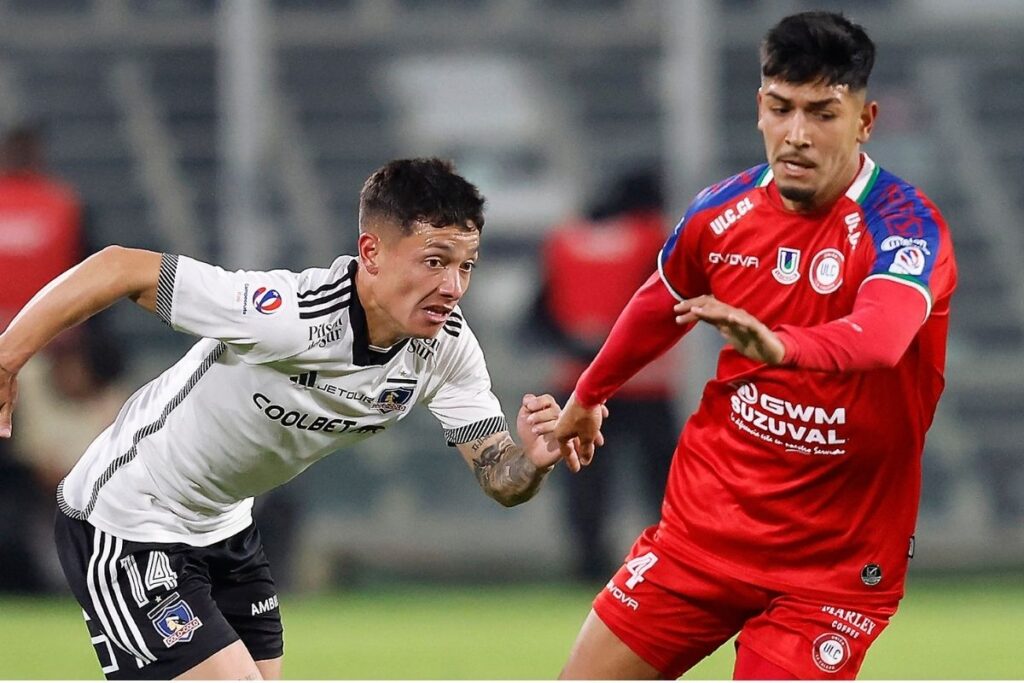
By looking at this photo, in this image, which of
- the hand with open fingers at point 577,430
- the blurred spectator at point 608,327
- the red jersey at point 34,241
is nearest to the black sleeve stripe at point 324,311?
the hand with open fingers at point 577,430

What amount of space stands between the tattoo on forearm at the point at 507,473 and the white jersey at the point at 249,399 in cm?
8

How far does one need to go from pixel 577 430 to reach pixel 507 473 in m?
0.21

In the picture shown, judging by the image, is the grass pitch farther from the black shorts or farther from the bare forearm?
the bare forearm

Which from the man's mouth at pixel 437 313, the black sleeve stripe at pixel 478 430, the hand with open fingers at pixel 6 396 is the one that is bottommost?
the black sleeve stripe at pixel 478 430

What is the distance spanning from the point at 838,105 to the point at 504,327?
646cm

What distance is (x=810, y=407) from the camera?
13.6 feet

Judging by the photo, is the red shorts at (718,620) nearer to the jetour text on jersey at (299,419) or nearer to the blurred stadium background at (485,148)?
the jetour text on jersey at (299,419)

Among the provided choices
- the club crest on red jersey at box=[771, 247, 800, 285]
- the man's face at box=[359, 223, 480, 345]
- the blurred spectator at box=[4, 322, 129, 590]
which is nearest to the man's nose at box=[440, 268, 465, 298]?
the man's face at box=[359, 223, 480, 345]

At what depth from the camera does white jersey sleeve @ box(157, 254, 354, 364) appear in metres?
4.13

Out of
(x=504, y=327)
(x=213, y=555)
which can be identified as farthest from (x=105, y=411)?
(x=213, y=555)

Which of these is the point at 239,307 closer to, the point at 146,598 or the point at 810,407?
the point at 146,598

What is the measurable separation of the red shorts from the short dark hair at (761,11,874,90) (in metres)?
1.25

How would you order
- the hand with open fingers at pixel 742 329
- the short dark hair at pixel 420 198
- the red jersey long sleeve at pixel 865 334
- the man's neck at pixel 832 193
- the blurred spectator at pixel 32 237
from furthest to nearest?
the blurred spectator at pixel 32 237, the short dark hair at pixel 420 198, the man's neck at pixel 832 193, the red jersey long sleeve at pixel 865 334, the hand with open fingers at pixel 742 329

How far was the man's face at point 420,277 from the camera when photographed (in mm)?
4195
